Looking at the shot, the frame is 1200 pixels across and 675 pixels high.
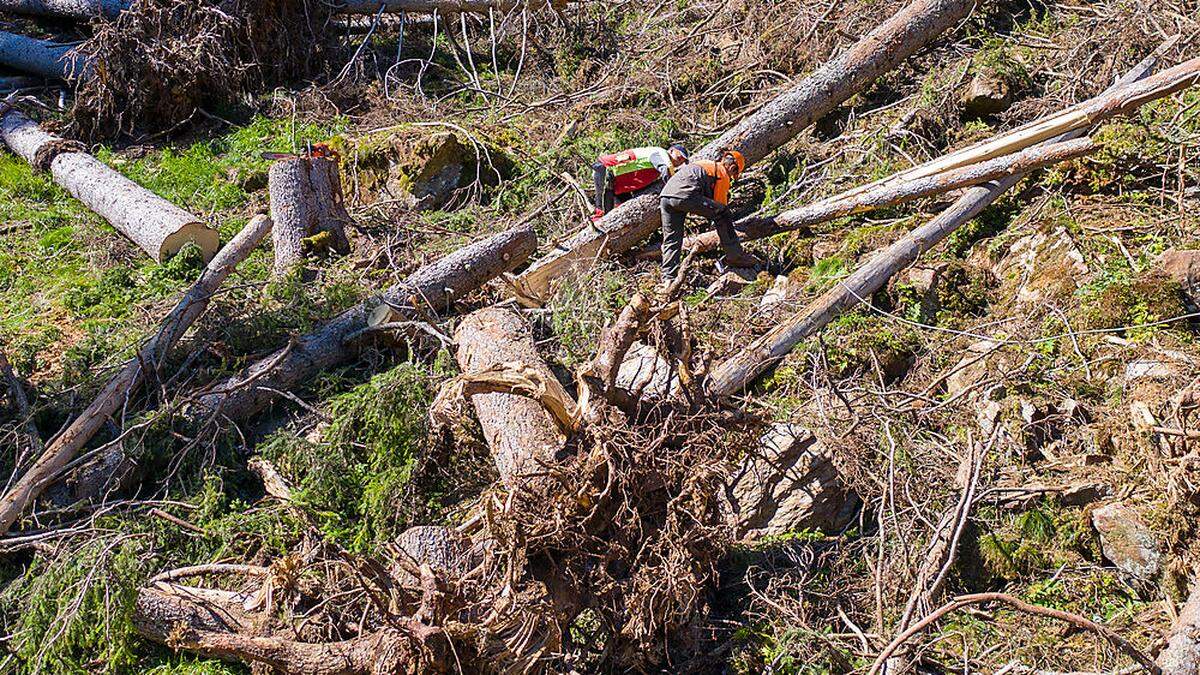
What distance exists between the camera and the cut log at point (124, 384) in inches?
221

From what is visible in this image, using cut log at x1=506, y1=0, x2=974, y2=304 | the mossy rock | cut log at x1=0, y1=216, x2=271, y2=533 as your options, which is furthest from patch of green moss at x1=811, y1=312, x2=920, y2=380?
cut log at x1=0, y1=216, x2=271, y2=533

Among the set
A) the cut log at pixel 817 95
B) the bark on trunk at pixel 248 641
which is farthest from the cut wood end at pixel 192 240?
the bark on trunk at pixel 248 641

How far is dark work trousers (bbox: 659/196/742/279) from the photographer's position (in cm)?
805

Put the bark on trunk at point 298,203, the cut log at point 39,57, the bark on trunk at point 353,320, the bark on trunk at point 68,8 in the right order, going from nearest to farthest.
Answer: the bark on trunk at point 353,320
the bark on trunk at point 298,203
the cut log at point 39,57
the bark on trunk at point 68,8

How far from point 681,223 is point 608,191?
2.55ft

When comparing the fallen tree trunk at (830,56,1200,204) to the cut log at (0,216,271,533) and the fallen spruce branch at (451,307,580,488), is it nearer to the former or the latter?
the fallen spruce branch at (451,307,580,488)

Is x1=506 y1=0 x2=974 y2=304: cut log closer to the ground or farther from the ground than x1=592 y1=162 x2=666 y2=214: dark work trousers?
farther from the ground

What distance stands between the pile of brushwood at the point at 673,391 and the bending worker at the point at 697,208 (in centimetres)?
26

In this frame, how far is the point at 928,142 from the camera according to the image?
895 centimetres

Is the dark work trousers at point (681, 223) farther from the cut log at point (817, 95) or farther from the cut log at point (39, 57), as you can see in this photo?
the cut log at point (39, 57)

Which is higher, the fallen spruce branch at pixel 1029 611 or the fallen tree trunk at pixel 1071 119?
the fallen tree trunk at pixel 1071 119

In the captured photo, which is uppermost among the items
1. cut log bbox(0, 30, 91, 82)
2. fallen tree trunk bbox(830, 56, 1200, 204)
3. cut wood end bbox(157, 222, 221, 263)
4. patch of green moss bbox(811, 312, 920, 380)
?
fallen tree trunk bbox(830, 56, 1200, 204)

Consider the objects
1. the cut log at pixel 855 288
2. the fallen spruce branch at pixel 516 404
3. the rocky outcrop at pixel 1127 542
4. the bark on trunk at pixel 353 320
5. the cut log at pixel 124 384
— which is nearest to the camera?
the fallen spruce branch at pixel 516 404

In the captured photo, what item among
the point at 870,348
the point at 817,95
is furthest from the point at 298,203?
the point at 817,95
